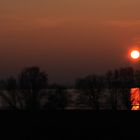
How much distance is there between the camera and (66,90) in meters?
64.1

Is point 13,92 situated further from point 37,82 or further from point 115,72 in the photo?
point 115,72

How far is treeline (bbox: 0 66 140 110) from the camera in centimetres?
5809

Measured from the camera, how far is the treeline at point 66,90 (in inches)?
2287

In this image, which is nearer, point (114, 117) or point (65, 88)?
point (114, 117)

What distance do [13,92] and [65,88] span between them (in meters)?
6.23

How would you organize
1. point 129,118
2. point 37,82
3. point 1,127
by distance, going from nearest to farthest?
point 1,127, point 129,118, point 37,82

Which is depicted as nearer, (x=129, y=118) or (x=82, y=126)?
(x=82, y=126)

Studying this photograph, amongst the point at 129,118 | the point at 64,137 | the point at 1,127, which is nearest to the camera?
the point at 64,137

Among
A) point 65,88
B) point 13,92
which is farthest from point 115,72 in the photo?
point 13,92

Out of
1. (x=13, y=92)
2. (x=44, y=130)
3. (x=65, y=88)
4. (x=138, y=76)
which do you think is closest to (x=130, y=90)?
(x=138, y=76)

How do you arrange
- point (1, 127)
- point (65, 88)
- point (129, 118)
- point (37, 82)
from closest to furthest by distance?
point (1, 127)
point (129, 118)
point (37, 82)
point (65, 88)

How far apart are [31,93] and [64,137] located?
139 feet

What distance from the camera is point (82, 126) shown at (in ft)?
68.2

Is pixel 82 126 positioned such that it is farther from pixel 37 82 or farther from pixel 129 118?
pixel 37 82
